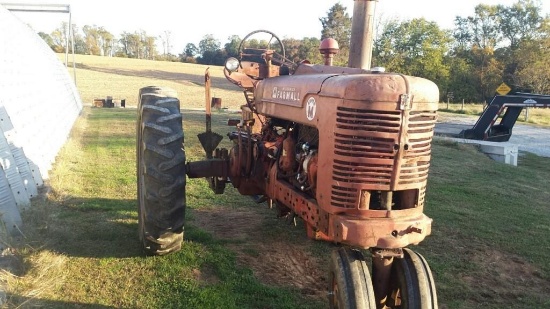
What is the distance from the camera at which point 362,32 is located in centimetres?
500

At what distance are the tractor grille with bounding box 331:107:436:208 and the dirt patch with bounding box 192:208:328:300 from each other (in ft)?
4.91

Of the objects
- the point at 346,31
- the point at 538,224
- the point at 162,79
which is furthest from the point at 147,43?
the point at 538,224

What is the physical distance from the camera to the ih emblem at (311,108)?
3.38 m

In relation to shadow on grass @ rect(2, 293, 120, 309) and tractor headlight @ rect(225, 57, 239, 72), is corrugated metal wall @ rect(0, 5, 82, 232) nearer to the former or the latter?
shadow on grass @ rect(2, 293, 120, 309)

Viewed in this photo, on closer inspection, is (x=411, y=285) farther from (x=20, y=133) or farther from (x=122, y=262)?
(x=20, y=133)

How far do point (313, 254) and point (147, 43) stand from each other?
283ft

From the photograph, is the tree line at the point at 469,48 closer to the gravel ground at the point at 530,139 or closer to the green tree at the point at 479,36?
the green tree at the point at 479,36

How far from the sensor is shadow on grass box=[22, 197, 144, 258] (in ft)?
15.2

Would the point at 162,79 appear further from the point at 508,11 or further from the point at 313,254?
the point at 313,254

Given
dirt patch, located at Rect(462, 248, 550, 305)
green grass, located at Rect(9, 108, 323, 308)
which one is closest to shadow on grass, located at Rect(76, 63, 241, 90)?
green grass, located at Rect(9, 108, 323, 308)

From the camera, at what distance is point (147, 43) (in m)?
85.4

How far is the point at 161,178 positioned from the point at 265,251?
56.5 inches

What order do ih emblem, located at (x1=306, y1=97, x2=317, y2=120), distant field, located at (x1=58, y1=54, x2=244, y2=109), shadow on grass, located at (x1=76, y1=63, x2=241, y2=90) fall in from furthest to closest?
shadow on grass, located at (x1=76, y1=63, x2=241, y2=90) → distant field, located at (x1=58, y1=54, x2=244, y2=109) → ih emblem, located at (x1=306, y1=97, x2=317, y2=120)

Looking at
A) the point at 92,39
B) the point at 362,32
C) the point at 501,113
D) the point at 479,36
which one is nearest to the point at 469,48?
the point at 479,36
